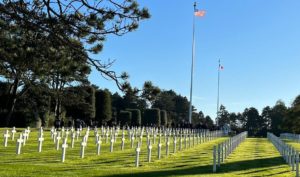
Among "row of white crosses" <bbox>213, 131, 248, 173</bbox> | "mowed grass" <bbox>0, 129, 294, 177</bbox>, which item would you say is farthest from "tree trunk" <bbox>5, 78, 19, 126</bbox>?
"row of white crosses" <bbox>213, 131, 248, 173</bbox>

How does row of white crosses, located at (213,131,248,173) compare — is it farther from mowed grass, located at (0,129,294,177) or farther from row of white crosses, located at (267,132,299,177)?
row of white crosses, located at (267,132,299,177)

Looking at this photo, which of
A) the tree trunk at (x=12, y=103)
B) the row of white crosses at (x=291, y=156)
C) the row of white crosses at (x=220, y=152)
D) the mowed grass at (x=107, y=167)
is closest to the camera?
the mowed grass at (x=107, y=167)

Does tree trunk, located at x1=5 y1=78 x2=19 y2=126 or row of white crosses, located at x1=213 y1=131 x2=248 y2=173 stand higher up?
tree trunk, located at x1=5 y1=78 x2=19 y2=126

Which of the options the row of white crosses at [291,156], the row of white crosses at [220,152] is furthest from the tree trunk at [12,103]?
the row of white crosses at [291,156]

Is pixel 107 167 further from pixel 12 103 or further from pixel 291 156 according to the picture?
pixel 12 103

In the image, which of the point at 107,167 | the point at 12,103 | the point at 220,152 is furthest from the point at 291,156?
the point at 12,103

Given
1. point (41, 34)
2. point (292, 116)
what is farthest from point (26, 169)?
point (292, 116)

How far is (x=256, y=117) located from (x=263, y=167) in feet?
403

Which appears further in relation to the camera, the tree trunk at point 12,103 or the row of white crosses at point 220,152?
the tree trunk at point 12,103

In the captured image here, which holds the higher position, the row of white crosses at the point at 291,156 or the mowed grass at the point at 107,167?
the row of white crosses at the point at 291,156

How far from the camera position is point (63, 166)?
49.2ft

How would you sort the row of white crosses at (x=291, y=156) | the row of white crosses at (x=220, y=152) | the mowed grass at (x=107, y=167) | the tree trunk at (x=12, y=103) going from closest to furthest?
1. the mowed grass at (x=107, y=167)
2. the row of white crosses at (x=291, y=156)
3. the row of white crosses at (x=220, y=152)
4. the tree trunk at (x=12, y=103)

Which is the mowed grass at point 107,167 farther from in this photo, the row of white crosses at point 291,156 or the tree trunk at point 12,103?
the tree trunk at point 12,103

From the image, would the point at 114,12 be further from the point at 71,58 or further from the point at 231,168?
the point at 231,168
